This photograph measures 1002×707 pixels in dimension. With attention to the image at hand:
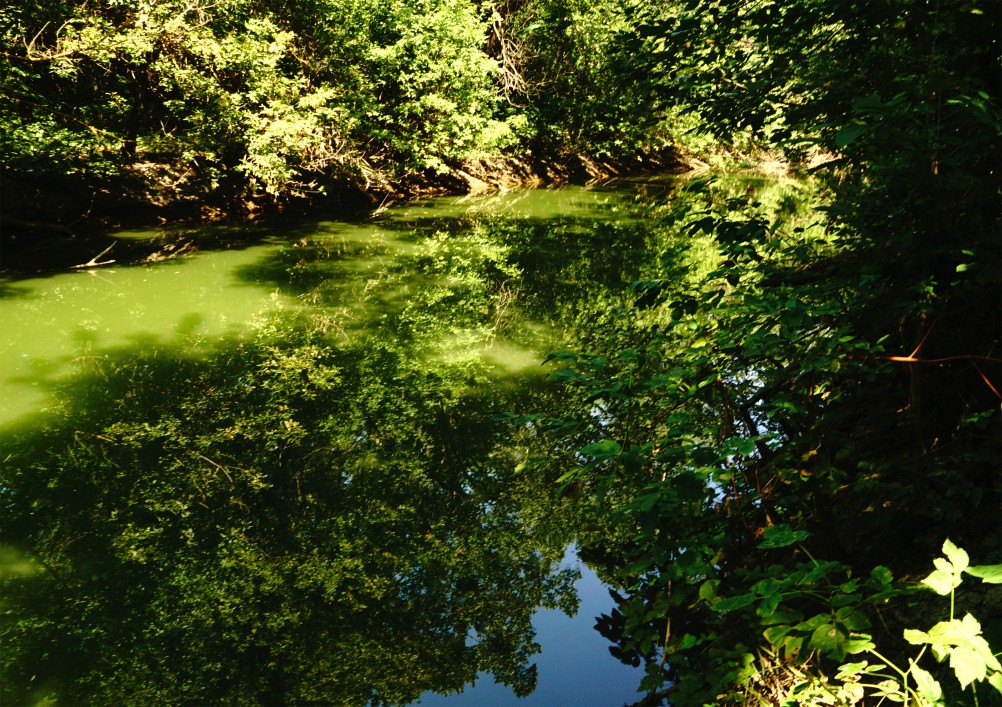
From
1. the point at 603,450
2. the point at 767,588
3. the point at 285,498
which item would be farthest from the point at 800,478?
the point at 285,498

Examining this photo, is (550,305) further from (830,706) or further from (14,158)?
(14,158)

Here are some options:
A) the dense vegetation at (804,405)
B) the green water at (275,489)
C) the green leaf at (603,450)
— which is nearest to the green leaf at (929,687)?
the dense vegetation at (804,405)

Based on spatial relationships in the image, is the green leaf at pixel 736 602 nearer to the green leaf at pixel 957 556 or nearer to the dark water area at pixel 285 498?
the green leaf at pixel 957 556

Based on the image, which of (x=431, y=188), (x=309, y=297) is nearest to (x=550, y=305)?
(x=309, y=297)

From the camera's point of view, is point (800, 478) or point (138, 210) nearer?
point (800, 478)

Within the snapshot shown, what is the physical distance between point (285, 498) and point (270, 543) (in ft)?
1.81

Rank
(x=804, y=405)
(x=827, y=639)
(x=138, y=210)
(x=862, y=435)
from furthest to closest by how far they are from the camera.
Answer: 1. (x=138, y=210)
2. (x=862, y=435)
3. (x=804, y=405)
4. (x=827, y=639)

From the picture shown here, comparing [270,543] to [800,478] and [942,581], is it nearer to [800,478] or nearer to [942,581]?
[800,478]

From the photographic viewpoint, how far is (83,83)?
41.7 ft

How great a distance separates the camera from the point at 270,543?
15.1ft

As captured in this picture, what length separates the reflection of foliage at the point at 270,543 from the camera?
363 cm

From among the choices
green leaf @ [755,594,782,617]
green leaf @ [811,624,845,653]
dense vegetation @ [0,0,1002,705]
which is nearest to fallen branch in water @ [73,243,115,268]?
dense vegetation @ [0,0,1002,705]

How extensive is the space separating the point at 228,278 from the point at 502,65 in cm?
1492

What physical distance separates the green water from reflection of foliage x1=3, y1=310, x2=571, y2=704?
1cm
